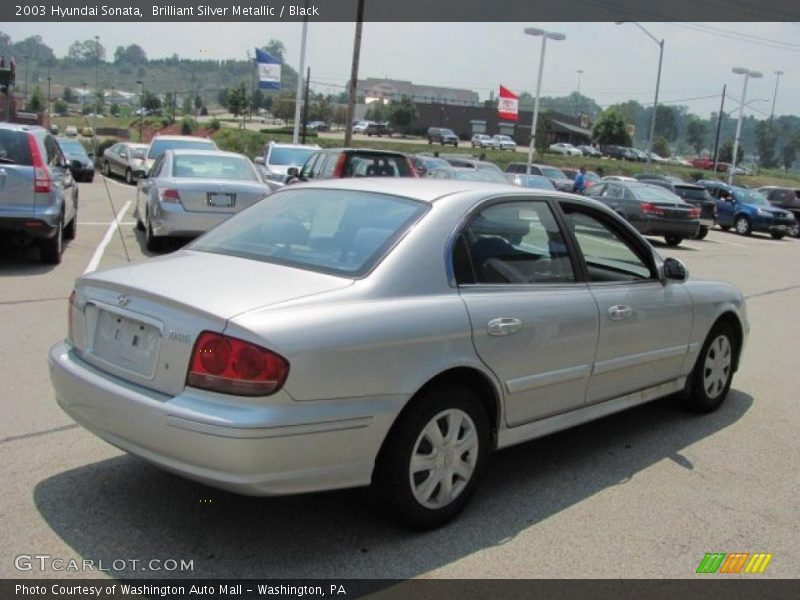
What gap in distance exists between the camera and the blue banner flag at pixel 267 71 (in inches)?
1238

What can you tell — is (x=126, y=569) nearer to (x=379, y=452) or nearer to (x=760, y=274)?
(x=379, y=452)

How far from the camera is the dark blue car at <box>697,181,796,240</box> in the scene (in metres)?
26.6

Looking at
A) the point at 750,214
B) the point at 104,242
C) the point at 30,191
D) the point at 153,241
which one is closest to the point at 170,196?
the point at 153,241

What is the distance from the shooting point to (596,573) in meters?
3.45

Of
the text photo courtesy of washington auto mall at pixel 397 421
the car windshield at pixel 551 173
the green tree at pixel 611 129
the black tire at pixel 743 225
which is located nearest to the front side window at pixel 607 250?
the text photo courtesy of washington auto mall at pixel 397 421

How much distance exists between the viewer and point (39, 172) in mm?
9570

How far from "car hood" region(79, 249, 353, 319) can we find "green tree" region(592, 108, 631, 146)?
105177 mm

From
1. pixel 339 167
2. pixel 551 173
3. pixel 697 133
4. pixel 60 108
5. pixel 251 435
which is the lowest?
pixel 251 435

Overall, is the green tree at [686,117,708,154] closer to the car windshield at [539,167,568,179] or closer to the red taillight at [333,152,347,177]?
the car windshield at [539,167,568,179]

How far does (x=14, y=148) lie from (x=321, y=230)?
712 centimetres

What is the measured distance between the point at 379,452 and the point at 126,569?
1114 millimetres

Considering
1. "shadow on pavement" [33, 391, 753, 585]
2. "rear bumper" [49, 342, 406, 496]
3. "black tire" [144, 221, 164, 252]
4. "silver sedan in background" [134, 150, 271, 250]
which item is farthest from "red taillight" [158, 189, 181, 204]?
"rear bumper" [49, 342, 406, 496]

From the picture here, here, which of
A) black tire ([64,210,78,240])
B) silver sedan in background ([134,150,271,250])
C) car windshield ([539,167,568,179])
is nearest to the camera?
silver sedan in background ([134,150,271,250])

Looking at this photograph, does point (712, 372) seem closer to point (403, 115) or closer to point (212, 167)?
point (212, 167)
